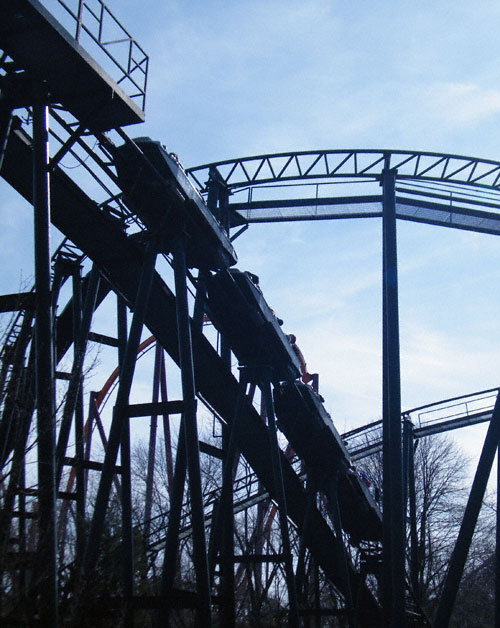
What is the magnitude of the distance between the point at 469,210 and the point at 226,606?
38.2 ft

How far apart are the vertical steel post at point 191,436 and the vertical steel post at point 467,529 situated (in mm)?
4159

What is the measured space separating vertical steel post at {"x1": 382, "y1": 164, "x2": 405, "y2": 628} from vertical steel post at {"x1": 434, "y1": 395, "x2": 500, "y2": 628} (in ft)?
4.64

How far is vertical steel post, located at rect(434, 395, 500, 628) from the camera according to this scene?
428 inches

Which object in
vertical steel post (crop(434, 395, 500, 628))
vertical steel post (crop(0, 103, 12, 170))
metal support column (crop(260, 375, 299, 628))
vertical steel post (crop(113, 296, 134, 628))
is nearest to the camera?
vertical steel post (crop(0, 103, 12, 170))

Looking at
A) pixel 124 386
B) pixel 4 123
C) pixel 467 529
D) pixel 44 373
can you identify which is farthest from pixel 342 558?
pixel 4 123

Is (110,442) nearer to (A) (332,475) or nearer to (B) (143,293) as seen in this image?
(B) (143,293)

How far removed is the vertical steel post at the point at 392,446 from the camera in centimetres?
1246

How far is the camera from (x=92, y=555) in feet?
28.1

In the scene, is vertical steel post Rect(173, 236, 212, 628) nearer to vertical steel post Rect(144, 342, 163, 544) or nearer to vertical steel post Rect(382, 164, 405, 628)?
vertical steel post Rect(382, 164, 405, 628)

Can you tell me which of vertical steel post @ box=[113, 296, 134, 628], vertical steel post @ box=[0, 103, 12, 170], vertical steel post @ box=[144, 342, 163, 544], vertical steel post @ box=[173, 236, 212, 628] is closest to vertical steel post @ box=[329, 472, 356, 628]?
vertical steel post @ box=[113, 296, 134, 628]

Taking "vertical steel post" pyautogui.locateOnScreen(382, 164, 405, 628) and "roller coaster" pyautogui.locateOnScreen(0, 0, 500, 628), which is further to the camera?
"vertical steel post" pyautogui.locateOnScreen(382, 164, 405, 628)

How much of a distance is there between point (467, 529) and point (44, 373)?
7.26 metres

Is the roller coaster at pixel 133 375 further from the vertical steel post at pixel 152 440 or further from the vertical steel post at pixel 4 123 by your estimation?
the vertical steel post at pixel 152 440

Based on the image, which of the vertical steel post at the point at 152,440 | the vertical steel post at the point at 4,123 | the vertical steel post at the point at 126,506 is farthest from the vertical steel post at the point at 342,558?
the vertical steel post at the point at 4,123
